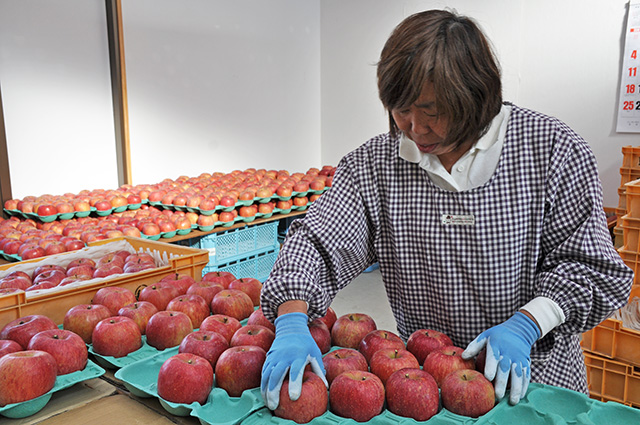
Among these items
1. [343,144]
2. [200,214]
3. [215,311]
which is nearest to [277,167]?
[343,144]

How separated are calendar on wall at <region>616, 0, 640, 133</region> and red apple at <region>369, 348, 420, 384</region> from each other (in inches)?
197

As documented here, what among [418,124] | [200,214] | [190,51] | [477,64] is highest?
[190,51]

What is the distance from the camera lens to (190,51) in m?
6.04

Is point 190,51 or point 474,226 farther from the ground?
point 190,51

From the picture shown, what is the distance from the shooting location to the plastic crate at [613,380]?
7.71 feet

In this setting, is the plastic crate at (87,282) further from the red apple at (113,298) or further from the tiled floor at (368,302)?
the tiled floor at (368,302)

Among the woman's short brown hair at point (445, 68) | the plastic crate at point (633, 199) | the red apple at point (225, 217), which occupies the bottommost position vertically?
the red apple at point (225, 217)

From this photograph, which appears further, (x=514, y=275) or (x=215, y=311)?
(x=215, y=311)

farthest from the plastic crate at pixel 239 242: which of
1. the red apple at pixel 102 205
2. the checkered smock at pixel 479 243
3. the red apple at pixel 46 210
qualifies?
the checkered smock at pixel 479 243

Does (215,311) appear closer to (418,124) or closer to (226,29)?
(418,124)

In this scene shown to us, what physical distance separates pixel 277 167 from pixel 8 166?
3743 millimetres

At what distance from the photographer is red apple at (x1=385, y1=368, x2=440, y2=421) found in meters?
1.07

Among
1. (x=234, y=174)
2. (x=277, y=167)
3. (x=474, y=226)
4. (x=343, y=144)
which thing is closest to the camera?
(x=474, y=226)

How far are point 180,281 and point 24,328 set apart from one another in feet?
1.77
